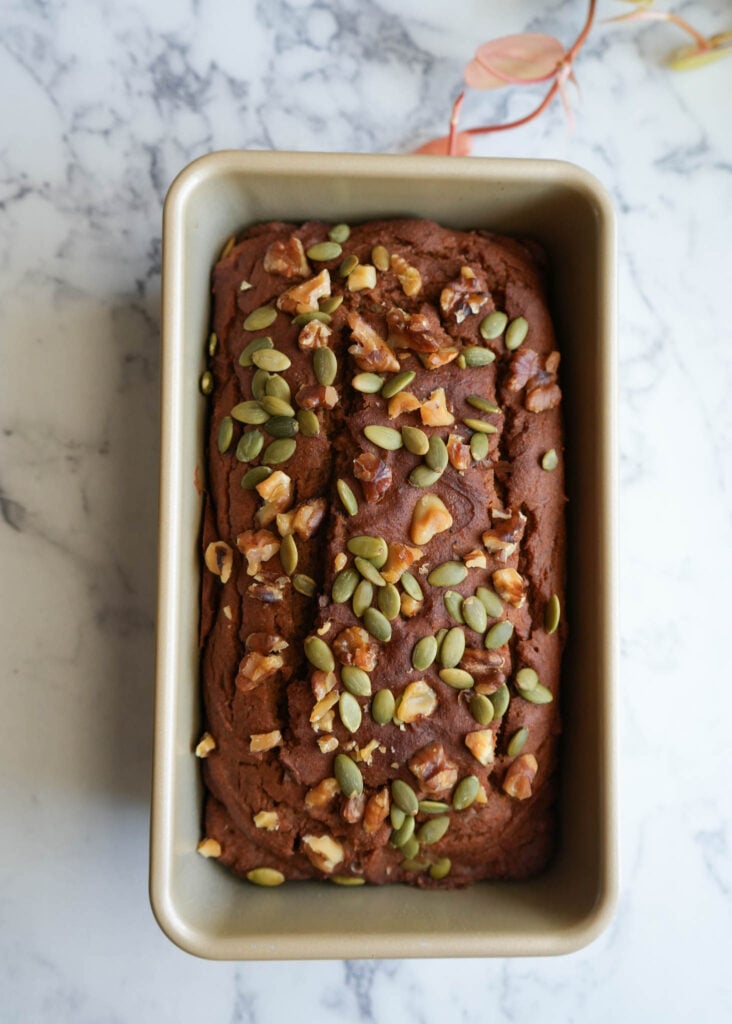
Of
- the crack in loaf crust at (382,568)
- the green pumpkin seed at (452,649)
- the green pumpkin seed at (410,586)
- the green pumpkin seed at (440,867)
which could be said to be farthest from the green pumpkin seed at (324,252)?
the green pumpkin seed at (440,867)

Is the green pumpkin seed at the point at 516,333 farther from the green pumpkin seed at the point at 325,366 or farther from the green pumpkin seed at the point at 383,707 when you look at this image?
the green pumpkin seed at the point at 383,707

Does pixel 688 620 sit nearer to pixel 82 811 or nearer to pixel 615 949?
pixel 615 949

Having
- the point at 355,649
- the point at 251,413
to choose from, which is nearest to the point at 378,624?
the point at 355,649

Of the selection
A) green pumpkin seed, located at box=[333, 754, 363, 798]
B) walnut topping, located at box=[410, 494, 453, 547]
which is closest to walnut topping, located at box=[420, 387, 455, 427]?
walnut topping, located at box=[410, 494, 453, 547]

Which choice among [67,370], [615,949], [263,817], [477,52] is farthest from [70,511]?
[615,949]

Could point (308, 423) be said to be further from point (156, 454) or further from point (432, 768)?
point (432, 768)

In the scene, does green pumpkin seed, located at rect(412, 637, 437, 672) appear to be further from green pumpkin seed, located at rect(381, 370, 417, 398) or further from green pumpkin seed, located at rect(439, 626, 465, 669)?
green pumpkin seed, located at rect(381, 370, 417, 398)
